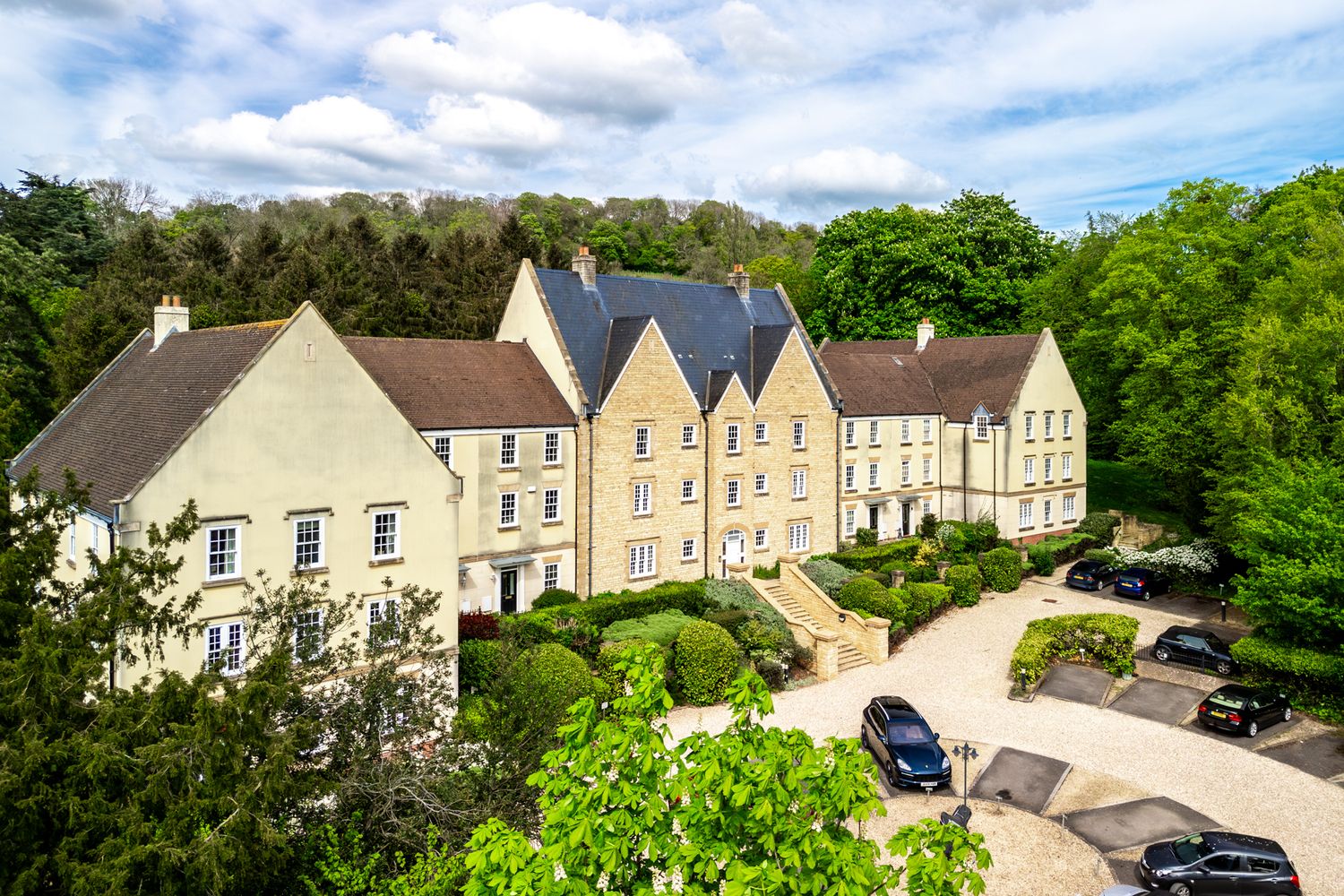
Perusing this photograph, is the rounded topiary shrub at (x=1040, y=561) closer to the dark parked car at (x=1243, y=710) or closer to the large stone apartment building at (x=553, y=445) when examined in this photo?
the large stone apartment building at (x=553, y=445)

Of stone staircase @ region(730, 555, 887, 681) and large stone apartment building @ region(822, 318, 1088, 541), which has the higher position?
large stone apartment building @ region(822, 318, 1088, 541)

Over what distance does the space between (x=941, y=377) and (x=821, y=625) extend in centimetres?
2294

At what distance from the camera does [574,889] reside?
820 centimetres

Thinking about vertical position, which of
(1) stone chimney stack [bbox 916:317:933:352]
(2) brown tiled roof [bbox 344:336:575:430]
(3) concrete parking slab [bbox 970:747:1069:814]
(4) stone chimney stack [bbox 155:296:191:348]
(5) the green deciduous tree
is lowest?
(3) concrete parking slab [bbox 970:747:1069:814]

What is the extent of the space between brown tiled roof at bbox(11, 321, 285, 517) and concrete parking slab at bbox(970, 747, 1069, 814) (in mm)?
23552

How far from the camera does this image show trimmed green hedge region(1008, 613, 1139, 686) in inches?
1261

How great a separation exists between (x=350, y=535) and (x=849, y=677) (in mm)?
18657

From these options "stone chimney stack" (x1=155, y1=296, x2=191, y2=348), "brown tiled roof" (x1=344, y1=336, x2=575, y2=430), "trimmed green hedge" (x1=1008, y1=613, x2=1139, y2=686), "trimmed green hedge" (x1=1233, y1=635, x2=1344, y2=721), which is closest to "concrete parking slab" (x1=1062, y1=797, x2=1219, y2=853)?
"trimmed green hedge" (x1=1008, y1=613, x2=1139, y2=686)

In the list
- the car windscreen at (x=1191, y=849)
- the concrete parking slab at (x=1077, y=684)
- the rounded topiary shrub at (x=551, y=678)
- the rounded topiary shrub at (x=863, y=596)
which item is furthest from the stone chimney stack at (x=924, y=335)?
the car windscreen at (x=1191, y=849)

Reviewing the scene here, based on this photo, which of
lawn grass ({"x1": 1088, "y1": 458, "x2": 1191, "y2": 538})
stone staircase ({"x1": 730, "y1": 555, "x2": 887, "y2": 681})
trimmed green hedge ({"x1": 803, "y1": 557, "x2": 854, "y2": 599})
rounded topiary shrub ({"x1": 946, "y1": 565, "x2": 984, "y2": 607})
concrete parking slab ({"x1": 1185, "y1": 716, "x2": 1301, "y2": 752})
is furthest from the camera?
lawn grass ({"x1": 1088, "y1": 458, "x2": 1191, "y2": 538})

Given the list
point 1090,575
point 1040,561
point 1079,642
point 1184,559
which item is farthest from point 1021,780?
point 1184,559

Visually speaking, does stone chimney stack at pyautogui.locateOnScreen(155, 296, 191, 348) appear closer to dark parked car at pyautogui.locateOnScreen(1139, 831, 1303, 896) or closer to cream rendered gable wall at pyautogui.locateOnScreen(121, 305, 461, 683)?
cream rendered gable wall at pyautogui.locateOnScreen(121, 305, 461, 683)

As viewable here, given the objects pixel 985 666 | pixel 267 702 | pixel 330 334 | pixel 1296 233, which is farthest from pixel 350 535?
pixel 1296 233

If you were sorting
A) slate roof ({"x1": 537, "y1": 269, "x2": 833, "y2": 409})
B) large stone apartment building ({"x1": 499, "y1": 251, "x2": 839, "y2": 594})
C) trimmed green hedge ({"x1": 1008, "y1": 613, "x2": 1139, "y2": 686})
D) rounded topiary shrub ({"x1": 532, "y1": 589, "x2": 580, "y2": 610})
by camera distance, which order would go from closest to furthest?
trimmed green hedge ({"x1": 1008, "y1": 613, "x2": 1139, "y2": 686}) < rounded topiary shrub ({"x1": 532, "y1": 589, "x2": 580, "y2": 610}) < large stone apartment building ({"x1": 499, "y1": 251, "x2": 839, "y2": 594}) < slate roof ({"x1": 537, "y1": 269, "x2": 833, "y2": 409})
